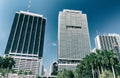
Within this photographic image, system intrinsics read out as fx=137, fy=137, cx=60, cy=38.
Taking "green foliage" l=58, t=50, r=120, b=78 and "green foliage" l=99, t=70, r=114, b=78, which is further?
"green foliage" l=58, t=50, r=120, b=78

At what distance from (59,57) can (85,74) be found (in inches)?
4556

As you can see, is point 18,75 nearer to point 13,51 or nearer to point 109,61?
point 13,51

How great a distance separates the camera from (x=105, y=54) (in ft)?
196

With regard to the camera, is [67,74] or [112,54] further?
[67,74]

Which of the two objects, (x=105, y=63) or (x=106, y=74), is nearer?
(x=106, y=74)

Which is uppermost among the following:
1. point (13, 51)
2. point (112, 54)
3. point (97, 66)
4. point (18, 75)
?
point (13, 51)

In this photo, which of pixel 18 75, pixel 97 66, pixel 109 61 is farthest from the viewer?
pixel 18 75

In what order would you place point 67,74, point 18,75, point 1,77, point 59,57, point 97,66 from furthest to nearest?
1. point 59,57
2. point 18,75
3. point 1,77
4. point 67,74
5. point 97,66

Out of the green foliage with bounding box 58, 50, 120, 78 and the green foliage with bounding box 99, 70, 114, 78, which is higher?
the green foliage with bounding box 58, 50, 120, 78

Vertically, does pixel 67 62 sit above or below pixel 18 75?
above

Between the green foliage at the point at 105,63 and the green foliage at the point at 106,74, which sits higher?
Result: the green foliage at the point at 105,63

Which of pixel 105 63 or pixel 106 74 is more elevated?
pixel 105 63

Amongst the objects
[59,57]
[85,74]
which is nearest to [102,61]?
[85,74]

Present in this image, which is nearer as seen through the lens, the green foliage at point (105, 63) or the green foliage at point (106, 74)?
the green foliage at point (106, 74)
